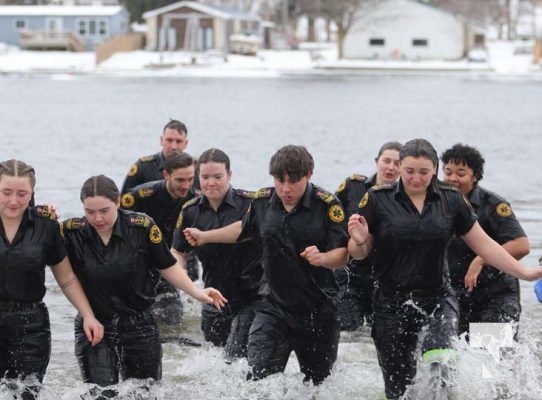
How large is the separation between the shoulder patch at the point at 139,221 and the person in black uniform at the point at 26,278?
0.48 m

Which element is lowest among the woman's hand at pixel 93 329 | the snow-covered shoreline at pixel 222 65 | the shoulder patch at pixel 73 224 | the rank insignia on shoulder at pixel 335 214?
the woman's hand at pixel 93 329

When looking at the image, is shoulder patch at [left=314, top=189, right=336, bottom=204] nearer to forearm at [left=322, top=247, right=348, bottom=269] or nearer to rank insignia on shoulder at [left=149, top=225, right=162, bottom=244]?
forearm at [left=322, top=247, right=348, bottom=269]

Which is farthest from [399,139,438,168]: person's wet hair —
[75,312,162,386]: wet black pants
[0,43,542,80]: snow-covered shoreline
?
[0,43,542,80]: snow-covered shoreline

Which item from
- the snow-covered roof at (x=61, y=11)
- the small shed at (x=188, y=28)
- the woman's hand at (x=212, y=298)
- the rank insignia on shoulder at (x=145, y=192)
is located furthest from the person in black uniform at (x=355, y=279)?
the snow-covered roof at (x=61, y=11)

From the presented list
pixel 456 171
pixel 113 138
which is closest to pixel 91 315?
pixel 456 171

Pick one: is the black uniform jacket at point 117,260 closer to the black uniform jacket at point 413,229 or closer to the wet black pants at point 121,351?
the wet black pants at point 121,351

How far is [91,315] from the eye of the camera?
771 cm

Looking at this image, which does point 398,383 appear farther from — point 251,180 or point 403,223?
point 251,180

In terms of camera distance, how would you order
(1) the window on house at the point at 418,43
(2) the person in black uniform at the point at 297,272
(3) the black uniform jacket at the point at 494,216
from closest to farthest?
(2) the person in black uniform at the point at 297,272
(3) the black uniform jacket at the point at 494,216
(1) the window on house at the point at 418,43

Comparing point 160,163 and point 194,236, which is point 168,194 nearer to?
point 160,163

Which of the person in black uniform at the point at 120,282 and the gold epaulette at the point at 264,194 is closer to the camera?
the person in black uniform at the point at 120,282

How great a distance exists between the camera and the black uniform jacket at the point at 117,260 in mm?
7742

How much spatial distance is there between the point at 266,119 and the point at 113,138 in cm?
1045

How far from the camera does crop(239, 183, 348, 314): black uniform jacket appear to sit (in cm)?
809
